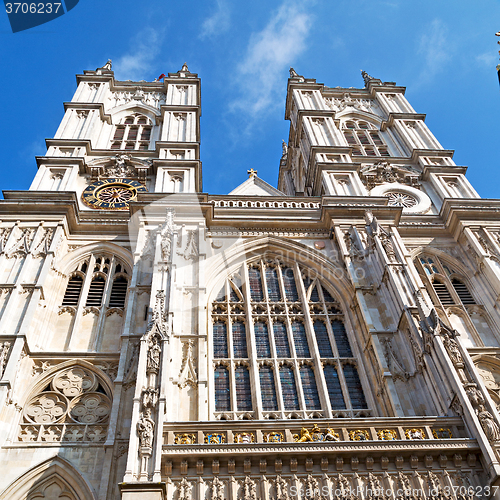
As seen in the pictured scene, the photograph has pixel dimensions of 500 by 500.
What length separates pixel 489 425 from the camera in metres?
13.4

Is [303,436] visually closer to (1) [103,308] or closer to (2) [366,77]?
(1) [103,308]

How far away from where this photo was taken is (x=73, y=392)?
16.5 metres

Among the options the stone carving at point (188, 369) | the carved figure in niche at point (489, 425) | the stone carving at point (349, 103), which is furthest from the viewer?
the stone carving at point (349, 103)

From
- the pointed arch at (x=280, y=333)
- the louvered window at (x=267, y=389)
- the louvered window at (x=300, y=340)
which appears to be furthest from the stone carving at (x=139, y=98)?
the louvered window at (x=267, y=389)

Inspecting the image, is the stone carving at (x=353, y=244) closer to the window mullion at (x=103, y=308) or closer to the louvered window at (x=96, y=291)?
the window mullion at (x=103, y=308)

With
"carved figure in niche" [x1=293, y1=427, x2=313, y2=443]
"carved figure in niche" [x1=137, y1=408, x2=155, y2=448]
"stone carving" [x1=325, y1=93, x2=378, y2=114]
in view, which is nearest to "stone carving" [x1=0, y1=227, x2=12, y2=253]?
"carved figure in niche" [x1=137, y1=408, x2=155, y2=448]

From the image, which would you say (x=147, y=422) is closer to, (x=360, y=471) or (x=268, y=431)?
(x=268, y=431)

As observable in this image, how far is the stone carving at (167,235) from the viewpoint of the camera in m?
19.0

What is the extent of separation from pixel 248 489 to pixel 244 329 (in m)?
7.26

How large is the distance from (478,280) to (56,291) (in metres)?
15.0

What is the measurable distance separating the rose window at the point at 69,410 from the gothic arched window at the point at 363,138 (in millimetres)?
19404

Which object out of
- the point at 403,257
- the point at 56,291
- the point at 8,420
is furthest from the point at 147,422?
the point at 403,257

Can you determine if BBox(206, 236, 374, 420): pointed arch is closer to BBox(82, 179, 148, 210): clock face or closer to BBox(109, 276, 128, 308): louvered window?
BBox(109, 276, 128, 308): louvered window

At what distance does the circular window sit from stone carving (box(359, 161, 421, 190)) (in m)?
0.38
